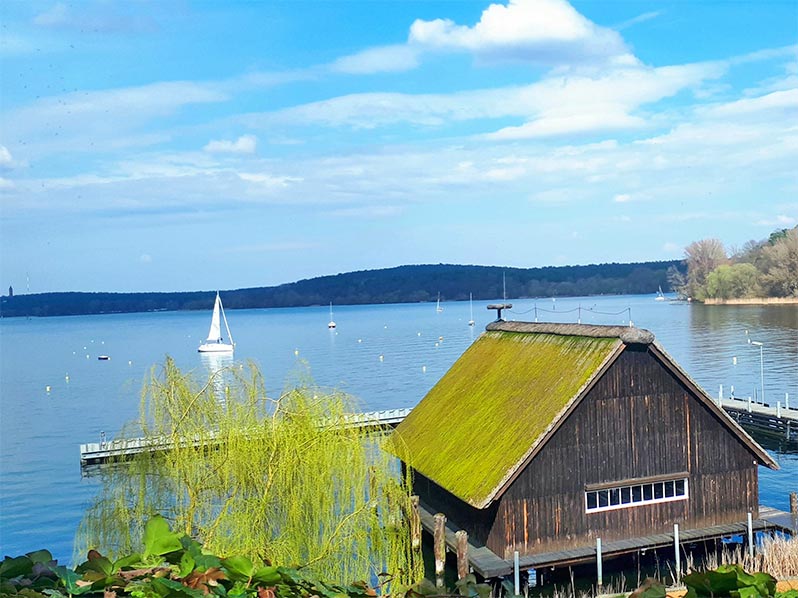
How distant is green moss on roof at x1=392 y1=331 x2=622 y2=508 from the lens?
82.1 ft

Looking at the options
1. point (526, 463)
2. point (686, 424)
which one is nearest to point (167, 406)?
point (526, 463)

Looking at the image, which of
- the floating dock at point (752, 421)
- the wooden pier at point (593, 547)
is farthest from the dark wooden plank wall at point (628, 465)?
the floating dock at point (752, 421)

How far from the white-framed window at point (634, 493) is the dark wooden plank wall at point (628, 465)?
0.63 feet

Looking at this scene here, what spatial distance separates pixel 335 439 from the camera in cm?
2281

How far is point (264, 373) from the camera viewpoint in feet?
352

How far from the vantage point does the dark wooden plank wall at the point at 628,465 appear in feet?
82.3

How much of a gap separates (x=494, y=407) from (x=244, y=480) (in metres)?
10.6

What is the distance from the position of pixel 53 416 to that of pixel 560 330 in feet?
217

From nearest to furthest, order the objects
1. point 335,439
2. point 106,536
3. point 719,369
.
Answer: point 106,536, point 335,439, point 719,369

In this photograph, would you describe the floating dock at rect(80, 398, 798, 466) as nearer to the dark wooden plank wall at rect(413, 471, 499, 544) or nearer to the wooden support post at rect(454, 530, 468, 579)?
the dark wooden plank wall at rect(413, 471, 499, 544)

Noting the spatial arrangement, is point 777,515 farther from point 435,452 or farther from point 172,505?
point 172,505

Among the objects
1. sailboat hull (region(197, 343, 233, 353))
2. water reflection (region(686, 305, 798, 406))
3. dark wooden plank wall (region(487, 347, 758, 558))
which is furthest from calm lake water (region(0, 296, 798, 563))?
dark wooden plank wall (region(487, 347, 758, 558))

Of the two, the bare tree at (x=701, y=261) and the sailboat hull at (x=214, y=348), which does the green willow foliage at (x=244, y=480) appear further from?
the bare tree at (x=701, y=261)

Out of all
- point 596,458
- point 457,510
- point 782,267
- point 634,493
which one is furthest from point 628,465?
point 782,267
